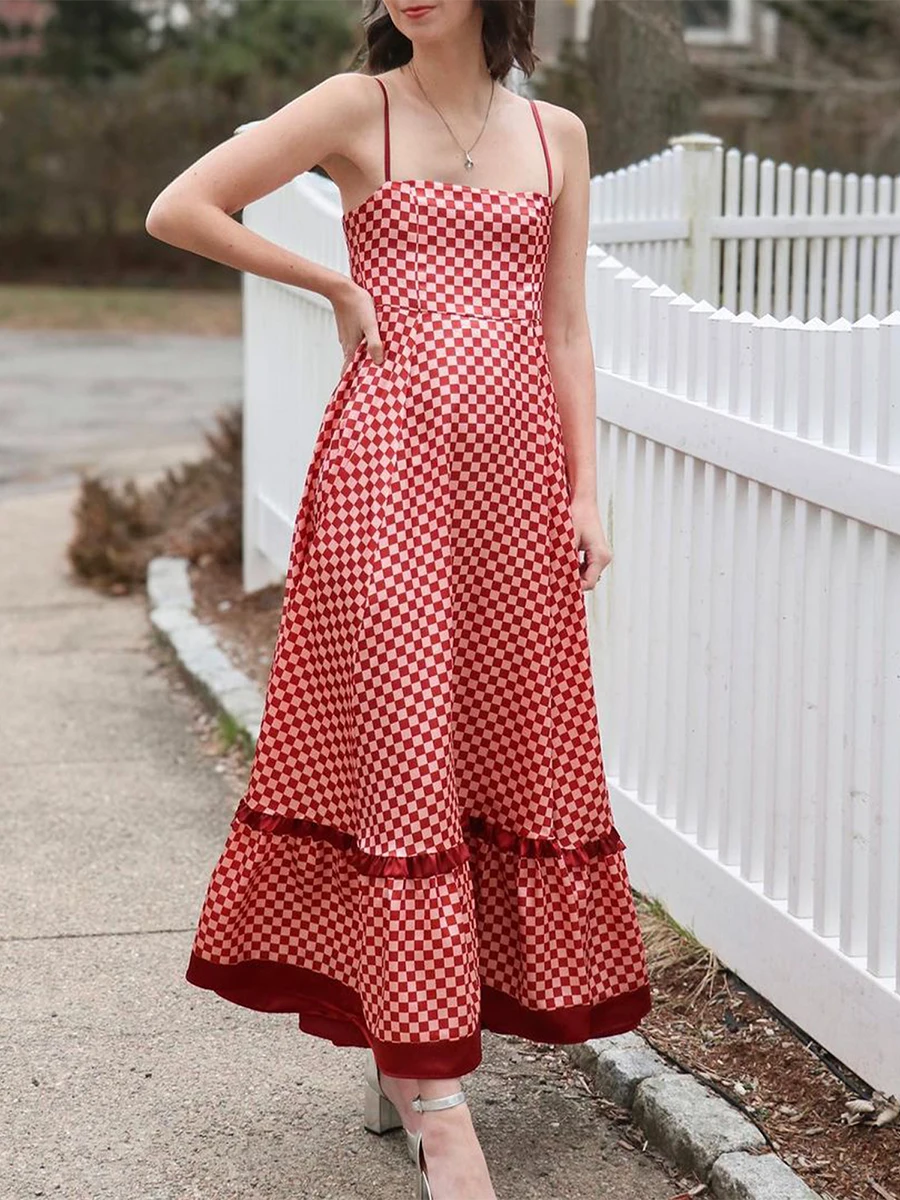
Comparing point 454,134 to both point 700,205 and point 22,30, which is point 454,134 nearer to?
point 700,205

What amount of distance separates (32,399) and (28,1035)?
1142 cm

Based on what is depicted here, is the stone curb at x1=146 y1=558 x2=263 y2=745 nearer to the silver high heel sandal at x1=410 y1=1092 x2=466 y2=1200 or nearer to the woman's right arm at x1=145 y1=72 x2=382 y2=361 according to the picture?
the silver high heel sandal at x1=410 y1=1092 x2=466 y2=1200

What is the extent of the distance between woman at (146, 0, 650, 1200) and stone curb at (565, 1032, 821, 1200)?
0.94ft

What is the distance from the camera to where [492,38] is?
2941 millimetres

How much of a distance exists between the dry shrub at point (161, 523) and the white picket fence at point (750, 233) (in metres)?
2.10

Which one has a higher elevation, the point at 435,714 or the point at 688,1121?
the point at 435,714

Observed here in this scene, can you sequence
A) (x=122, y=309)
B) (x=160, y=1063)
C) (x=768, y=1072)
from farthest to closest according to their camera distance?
(x=122, y=309), (x=160, y=1063), (x=768, y=1072)

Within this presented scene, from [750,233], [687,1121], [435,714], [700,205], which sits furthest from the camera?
[750,233]

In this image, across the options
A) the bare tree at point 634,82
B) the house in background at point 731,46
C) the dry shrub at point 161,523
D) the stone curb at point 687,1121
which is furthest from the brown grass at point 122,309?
the stone curb at point 687,1121

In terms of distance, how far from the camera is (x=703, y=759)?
12.6 ft

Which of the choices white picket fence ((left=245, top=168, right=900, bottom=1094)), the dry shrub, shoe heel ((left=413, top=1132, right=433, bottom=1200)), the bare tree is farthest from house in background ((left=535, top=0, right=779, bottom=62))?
shoe heel ((left=413, top=1132, right=433, bottom=1200))

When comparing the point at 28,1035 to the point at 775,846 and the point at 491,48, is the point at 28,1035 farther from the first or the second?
the point at 491,48

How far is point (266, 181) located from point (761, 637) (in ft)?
4.20

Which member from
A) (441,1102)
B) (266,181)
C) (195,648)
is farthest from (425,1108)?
(195,648)
